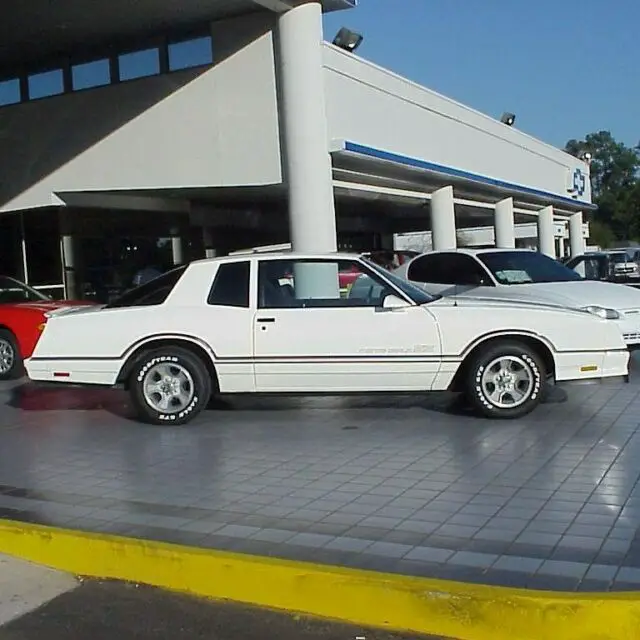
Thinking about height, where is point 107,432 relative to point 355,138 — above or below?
below

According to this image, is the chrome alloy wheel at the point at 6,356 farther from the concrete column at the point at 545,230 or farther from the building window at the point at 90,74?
the concrete column at the point at 545,230

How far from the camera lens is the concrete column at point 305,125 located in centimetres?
1538

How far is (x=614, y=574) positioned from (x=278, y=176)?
1213cm

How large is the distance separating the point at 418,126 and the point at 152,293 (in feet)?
44.8

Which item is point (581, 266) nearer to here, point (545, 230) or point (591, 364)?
point (591, 364)

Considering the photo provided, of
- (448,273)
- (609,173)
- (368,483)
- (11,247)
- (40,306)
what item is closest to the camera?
(368,483)

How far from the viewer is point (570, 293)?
38.9 feet

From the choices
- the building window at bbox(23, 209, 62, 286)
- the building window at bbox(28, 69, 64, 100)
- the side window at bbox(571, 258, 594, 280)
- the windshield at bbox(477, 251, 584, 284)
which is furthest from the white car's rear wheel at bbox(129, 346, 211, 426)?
the side window at bbox(571, 258, 594, 280)

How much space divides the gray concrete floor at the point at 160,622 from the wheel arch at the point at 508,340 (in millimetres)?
4679

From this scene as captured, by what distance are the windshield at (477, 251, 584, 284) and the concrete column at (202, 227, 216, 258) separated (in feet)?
36.7

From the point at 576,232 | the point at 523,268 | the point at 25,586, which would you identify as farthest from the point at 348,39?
the point at 576,232

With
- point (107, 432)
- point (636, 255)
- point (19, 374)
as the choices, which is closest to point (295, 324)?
point (107, 432)

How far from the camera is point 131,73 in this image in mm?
17969

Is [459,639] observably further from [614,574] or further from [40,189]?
[40,189]
